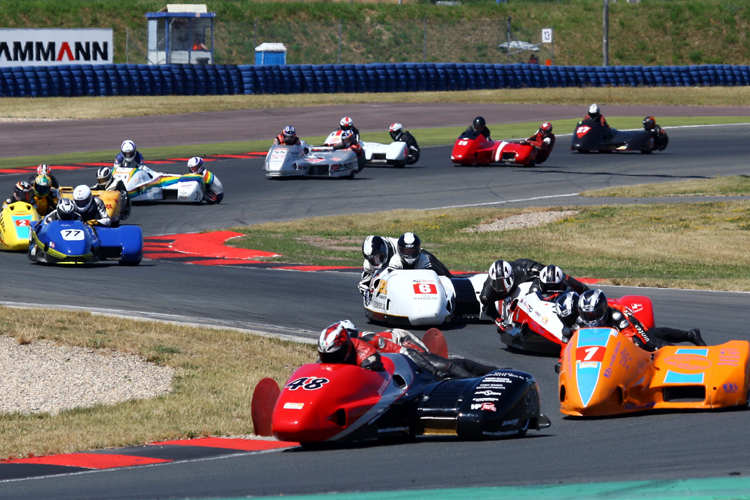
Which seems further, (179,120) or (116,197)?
(179,120)

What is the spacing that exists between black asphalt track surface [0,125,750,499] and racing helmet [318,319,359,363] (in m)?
0.65

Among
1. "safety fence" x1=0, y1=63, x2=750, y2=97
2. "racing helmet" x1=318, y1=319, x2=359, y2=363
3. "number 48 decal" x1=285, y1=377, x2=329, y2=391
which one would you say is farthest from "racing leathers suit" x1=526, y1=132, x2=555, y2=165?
"number 48 decal" x1=285, y1=377, x2=329, y2=391

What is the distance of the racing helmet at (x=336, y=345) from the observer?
7777mm

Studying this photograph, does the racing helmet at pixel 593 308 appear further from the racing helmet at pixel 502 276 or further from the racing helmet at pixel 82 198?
the racing helmet at pixel 82 198

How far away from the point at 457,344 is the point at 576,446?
4.50m

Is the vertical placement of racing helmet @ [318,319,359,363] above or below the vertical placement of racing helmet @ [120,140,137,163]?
below

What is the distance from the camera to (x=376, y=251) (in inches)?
504

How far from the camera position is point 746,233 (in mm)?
20656

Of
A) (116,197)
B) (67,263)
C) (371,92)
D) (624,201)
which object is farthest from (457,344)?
(371,92)

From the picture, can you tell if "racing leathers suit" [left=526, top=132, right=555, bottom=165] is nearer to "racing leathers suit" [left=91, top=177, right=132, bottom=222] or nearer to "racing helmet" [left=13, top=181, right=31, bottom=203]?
"racing leathers suit" [left=91, top=177, right=132, bottom=222]

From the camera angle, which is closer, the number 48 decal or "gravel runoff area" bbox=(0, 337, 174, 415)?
the number 48 decal

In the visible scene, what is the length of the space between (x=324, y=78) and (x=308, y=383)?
3732 centimetres

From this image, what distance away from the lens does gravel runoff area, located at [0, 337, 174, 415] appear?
9.60 meters

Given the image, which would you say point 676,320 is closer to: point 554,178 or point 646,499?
point 646,499
